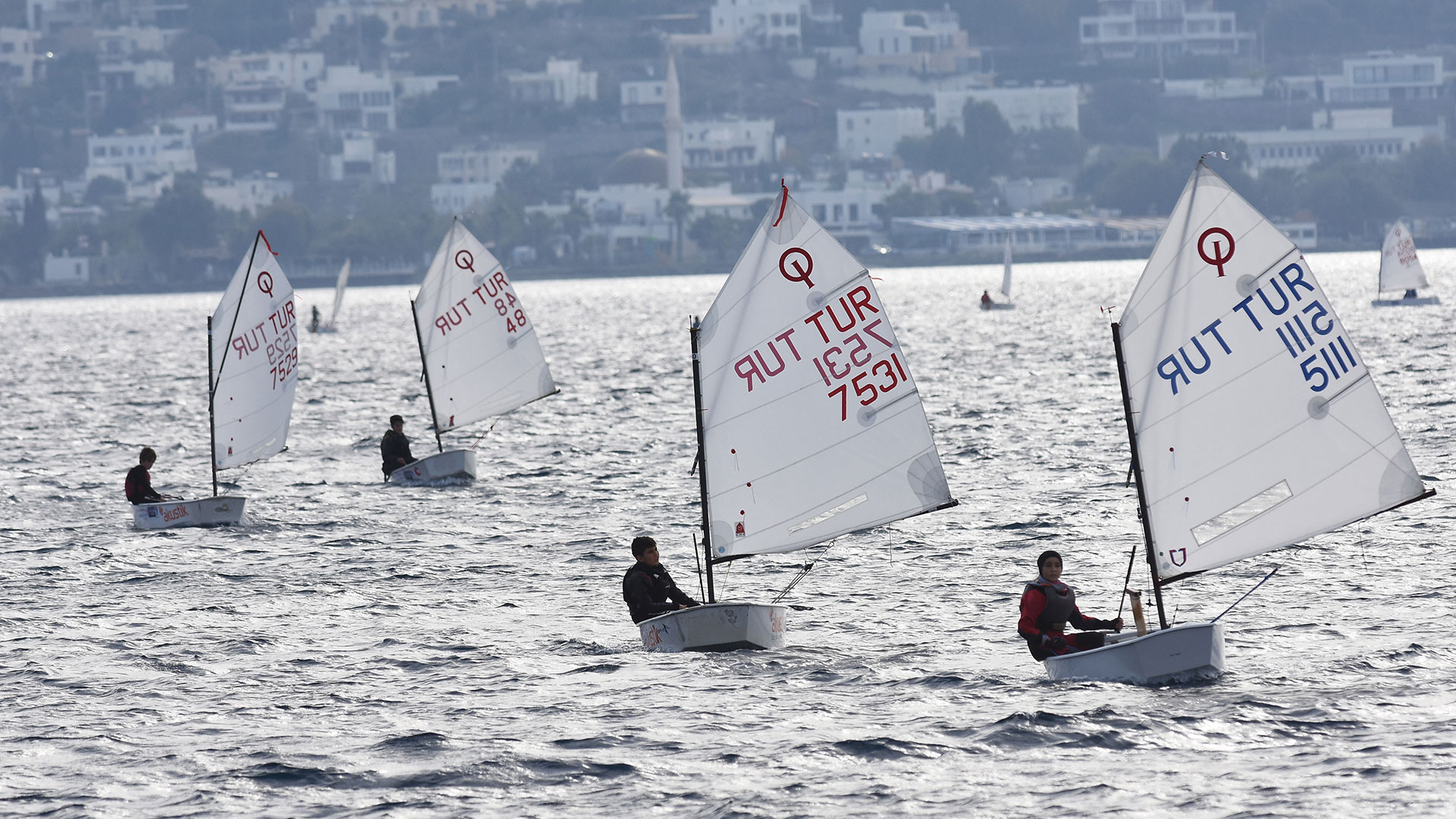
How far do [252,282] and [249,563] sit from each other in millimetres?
6209

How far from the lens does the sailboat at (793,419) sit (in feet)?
71.2

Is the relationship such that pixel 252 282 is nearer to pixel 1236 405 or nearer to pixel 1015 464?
pixel 1015 464

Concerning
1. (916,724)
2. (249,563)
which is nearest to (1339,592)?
(916,724)

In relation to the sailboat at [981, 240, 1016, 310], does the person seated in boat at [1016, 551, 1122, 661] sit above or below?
below

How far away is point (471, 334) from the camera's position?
41.7 meters

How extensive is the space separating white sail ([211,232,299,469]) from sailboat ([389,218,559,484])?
5398mm

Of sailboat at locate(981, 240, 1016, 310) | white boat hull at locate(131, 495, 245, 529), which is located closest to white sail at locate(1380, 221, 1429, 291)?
sailboat at locate(981, 240, 1016, 310)

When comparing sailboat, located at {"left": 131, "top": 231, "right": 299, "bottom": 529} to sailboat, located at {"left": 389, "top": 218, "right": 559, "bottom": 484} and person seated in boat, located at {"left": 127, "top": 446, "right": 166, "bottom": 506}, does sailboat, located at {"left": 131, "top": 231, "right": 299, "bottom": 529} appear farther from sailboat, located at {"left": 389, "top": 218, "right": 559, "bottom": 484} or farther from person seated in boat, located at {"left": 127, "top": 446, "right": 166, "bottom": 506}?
sailboat, located at {"left": 389, "top": 218, "right": 559, "bottom": 484}

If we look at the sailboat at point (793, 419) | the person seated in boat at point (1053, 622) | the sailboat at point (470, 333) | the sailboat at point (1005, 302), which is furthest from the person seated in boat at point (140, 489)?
the sailboat at point (1005, 302)

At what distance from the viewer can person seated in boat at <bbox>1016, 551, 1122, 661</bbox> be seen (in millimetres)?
20078

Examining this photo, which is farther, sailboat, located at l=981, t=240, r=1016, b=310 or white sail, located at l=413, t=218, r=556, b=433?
sailboat, located at l=981, t=240, r=1016, b=310

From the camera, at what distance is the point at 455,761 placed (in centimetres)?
1852

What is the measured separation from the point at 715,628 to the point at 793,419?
7.95 feet

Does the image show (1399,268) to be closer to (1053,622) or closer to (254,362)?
(254,362)
